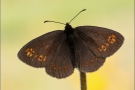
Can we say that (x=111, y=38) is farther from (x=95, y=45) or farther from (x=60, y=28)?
(x=60, y=28)

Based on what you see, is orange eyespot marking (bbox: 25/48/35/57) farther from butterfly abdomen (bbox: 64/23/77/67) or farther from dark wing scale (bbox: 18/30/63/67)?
butterfly abdomen (bbox: 64/23/77/67)

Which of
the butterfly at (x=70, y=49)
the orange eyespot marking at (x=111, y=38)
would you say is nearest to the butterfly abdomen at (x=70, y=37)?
the butterfly at (x=70, y=49)

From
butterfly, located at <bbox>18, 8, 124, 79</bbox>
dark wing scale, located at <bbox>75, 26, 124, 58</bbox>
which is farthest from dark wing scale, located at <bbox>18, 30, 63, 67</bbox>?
dark wing scale, located at <bbox>75, 26, 124, 58</bbox>

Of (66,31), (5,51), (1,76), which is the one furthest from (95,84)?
(5,51)

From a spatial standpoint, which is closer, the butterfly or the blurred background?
the butterfly

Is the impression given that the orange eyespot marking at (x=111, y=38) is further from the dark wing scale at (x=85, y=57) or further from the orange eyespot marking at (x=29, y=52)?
the orange eyespot marking at (x=29, y=52)

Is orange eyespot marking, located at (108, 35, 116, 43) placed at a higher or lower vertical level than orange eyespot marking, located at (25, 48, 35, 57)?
higher

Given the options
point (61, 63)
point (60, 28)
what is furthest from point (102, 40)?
point (60, 28)

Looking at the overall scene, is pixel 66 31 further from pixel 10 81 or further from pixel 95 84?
pixel 10 81
